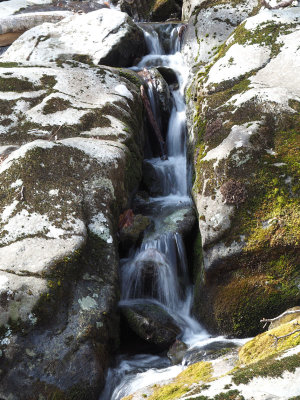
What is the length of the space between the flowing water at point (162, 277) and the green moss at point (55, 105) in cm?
355

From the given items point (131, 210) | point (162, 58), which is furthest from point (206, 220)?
point (162, 58)

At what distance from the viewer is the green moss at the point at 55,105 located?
10.5 meters

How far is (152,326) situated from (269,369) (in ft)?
13.7

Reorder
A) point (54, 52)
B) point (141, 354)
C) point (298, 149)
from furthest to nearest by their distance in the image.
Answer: point (54, 52)
point (298, 149)
point (141, 354)

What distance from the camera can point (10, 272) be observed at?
6.12 meters

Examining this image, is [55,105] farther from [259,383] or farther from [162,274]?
[259,383]

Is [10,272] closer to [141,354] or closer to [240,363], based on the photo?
[141,354]

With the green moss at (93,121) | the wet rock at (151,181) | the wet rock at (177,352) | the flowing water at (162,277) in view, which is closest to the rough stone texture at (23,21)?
the flowing water at (162,277)

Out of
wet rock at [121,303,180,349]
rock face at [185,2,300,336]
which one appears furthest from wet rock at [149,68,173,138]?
wet rock at [121,303,180,349]

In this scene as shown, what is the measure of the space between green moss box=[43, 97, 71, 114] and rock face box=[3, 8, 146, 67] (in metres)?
5.62

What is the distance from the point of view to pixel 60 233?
272 inches

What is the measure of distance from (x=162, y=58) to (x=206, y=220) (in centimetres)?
1197

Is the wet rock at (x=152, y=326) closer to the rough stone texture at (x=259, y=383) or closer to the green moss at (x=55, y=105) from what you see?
the rough stone texture at (x=259, y=383)

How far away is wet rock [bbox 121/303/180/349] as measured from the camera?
7137mm
